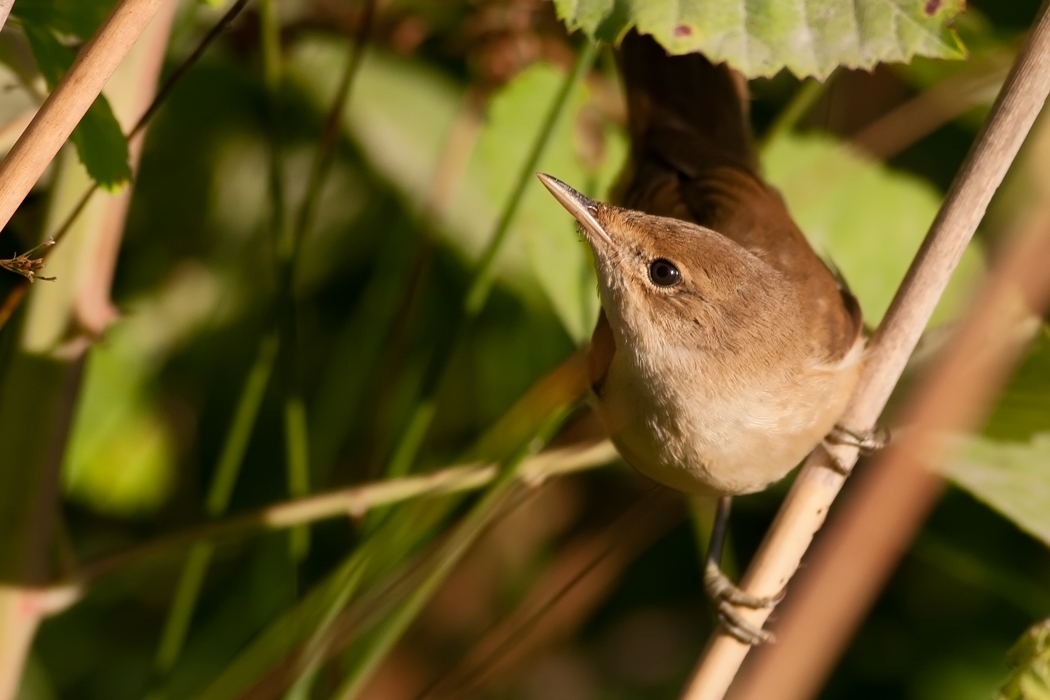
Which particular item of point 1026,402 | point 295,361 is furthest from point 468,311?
point 1026,402

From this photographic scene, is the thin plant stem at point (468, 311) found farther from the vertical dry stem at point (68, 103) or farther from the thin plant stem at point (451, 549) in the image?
the vertical dry stem at point (68, 103)

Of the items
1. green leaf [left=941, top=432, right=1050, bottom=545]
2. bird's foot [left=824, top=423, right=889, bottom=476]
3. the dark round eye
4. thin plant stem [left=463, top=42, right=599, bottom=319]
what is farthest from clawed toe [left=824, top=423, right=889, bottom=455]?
thin plant stem [left=463, top=42, right=599, bottom=319]

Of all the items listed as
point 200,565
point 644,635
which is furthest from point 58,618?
point 644,635

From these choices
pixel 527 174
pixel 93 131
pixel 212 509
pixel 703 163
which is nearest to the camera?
pixel 93 131

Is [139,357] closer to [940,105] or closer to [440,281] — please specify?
[440,281]

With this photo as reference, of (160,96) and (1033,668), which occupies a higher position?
(160,96)

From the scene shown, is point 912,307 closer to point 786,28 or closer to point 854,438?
point 854,438

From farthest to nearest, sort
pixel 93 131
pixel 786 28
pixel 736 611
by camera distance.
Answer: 1. pixel 736 611
2. pixel 786 28
3. pixel 93 131
